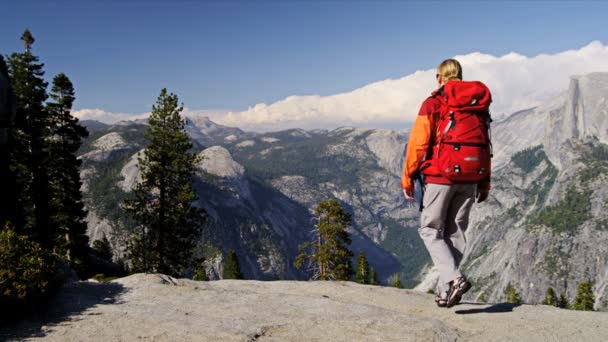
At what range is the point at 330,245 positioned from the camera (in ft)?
A: 131

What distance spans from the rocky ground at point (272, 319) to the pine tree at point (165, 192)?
1865 cm

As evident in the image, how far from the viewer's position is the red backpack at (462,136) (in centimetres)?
684

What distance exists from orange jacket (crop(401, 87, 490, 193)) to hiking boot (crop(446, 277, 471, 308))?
1975 millimetres

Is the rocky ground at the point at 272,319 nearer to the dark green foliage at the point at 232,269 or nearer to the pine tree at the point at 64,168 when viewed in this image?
the pine tree at the point at 64,168

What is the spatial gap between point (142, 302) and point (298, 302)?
3.52 metres

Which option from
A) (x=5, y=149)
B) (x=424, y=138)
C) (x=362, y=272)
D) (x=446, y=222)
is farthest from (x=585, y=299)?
(x=5, y=149)

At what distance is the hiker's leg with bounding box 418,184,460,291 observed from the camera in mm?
7207

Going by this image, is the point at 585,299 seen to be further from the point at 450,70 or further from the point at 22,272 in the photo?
the point at 22,272

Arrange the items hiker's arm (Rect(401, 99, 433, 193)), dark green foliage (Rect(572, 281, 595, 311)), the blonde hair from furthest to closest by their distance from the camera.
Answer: dark green foliage (Rect(572, 281, 595, 311))
the blonde hair
hiker's arm (Rect(401, 99, 433, 193))

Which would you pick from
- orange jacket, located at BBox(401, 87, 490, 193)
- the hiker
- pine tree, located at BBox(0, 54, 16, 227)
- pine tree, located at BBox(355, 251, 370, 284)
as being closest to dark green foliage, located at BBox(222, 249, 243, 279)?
pine tree, located at BBox(355, 251, 370, 284)

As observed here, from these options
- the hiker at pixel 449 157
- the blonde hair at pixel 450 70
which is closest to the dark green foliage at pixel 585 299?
the hiker at pixel 449 157

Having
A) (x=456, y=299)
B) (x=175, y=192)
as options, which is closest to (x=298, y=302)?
(x=456, y=299)

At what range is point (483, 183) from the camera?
734 cm

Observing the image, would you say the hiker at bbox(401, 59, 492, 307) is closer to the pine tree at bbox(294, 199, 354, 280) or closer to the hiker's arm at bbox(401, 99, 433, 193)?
the hiker's arm at bbox(401, 99, 433, 193)
